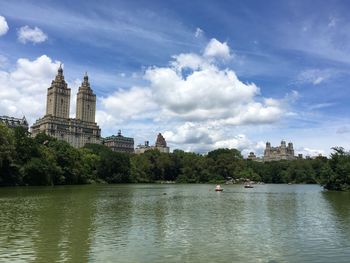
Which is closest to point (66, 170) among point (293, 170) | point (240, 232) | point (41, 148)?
point (41, 148)

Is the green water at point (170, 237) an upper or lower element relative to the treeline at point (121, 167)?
lower

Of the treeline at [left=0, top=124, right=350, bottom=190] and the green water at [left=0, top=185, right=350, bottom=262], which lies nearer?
the green water at [left=0, top=185, right=350, bottom=262]

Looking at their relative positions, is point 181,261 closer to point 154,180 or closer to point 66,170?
point 66,170

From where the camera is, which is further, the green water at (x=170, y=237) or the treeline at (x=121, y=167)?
the treeline at (x=121, y=167)

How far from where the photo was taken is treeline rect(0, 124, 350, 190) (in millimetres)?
87812

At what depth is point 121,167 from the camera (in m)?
151

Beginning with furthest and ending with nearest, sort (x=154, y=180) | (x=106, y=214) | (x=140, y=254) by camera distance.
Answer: (x=154, y=180), (x=106, y=214), (x=140, y=254)

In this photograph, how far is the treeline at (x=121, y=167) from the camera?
3457 inches

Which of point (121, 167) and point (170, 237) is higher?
point (121, 167)

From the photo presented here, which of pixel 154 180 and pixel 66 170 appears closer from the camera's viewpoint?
pixel 66 170

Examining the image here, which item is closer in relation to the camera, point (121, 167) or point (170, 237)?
point (170, 237)

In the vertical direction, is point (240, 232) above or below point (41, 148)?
below

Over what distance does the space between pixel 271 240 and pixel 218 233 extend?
351 centimetres

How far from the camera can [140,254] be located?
19609 mm
